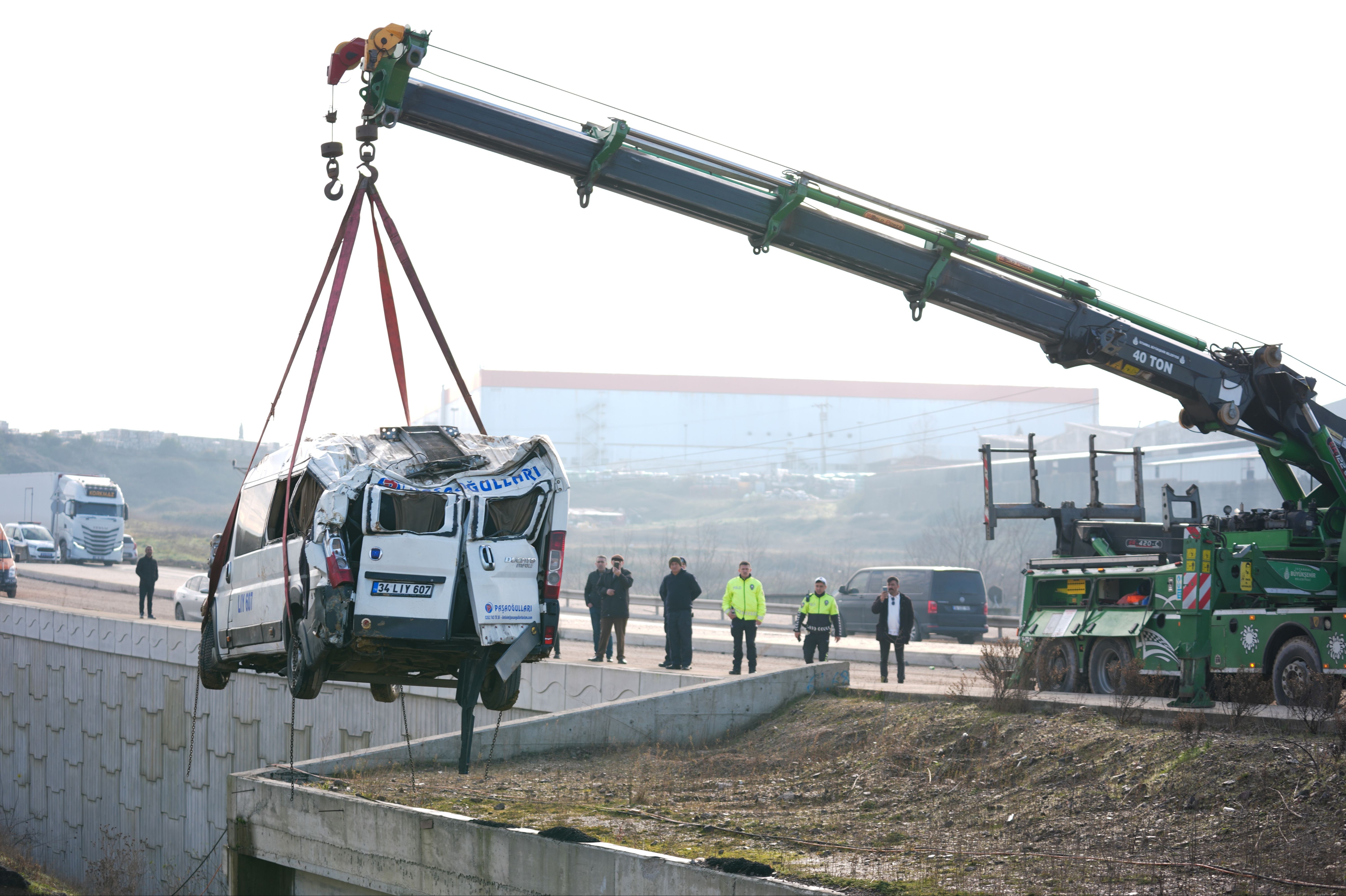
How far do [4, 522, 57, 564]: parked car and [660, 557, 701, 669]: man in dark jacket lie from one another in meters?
41.4

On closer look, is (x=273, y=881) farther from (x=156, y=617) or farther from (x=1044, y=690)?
(x=156, y=617)

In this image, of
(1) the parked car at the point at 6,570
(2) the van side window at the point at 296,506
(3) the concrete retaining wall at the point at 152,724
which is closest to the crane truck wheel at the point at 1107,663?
(3) the concrete retaining wall at the point at 152,724

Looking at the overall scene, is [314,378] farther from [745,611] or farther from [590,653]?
[590,653]

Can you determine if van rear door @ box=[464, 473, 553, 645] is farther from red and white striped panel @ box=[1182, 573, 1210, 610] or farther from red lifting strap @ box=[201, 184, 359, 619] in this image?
red and white striped panel @ box=[1182, 573, 1210, 610]

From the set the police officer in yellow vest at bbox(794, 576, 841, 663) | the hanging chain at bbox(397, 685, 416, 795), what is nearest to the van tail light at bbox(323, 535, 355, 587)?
the hanging chain at bbox(397, 685, 416, 795)

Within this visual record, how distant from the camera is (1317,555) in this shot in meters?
14.3

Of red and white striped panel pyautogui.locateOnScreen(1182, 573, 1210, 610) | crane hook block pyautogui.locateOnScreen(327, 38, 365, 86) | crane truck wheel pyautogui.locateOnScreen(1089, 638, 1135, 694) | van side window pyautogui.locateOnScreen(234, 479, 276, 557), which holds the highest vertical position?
crane hook block pyautogui.locateOnScreen(327, 38, 365, 86)

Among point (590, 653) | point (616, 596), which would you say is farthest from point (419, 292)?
point (590, 653)

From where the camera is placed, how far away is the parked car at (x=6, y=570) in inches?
1433

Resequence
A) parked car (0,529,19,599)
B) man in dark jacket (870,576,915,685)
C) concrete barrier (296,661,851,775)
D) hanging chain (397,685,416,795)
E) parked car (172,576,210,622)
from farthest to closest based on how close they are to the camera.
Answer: parked car (0,529,19,599) → parked car (172,576,210,622) → man in dark jacket (870,576,915,685) → concrete barrier (296,661,851,775) → hanging chain (397,685,416,795)

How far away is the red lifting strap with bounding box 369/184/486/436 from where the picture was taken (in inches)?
383

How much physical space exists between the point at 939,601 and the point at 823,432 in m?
63.2

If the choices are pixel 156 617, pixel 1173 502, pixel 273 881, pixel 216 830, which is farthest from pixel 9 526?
pixel 1173 502

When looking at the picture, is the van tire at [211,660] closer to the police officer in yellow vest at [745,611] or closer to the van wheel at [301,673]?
the van wheel at [301,673]
